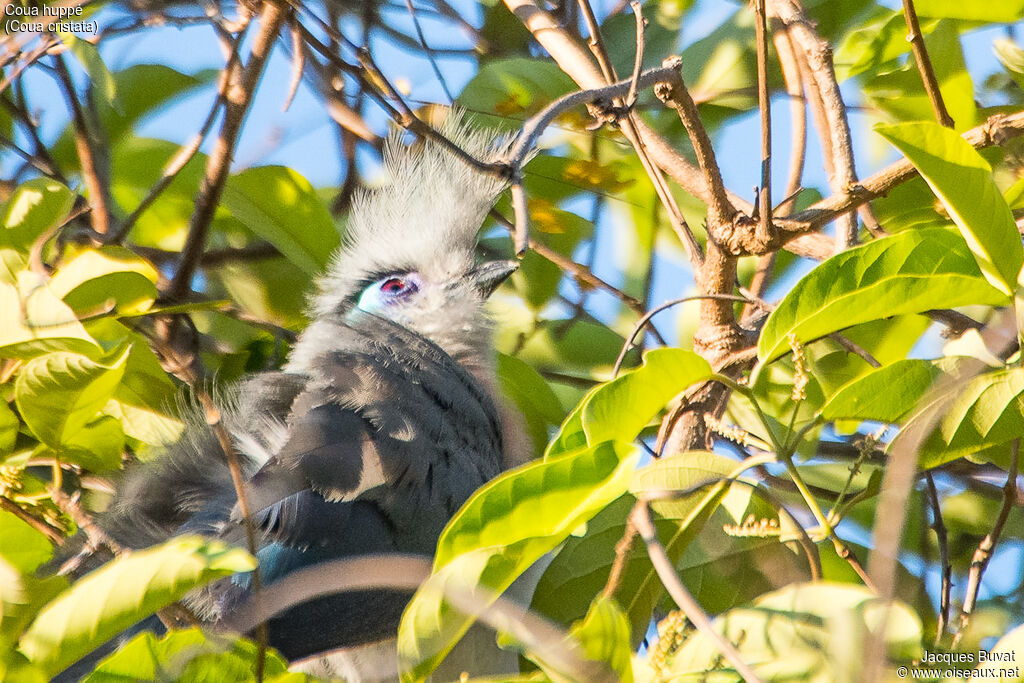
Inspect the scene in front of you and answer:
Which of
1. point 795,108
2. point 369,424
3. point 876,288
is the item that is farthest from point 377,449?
point 795,108

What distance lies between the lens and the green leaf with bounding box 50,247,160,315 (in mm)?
1258

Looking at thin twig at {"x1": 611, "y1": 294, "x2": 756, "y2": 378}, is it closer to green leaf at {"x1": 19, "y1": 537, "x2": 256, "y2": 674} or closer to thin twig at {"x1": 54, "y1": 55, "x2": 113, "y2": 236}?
green leaf at {"x1": 19, "y1": 537, "x2": 256, "y2": 674}

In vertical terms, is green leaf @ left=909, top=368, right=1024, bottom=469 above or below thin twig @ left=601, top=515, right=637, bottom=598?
above

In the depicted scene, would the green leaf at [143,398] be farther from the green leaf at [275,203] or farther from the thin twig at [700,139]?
the thin twig at [700,139]

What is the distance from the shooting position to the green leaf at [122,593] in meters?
0.78

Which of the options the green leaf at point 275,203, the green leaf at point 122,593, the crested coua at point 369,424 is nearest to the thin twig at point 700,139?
the crested coua at point 369,424

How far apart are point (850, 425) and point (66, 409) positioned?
1.26m

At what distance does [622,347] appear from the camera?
1.74 meters

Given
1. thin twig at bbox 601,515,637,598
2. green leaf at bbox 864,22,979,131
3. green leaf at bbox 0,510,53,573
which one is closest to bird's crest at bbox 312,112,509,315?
green leaf at bbox 864,22,979,131

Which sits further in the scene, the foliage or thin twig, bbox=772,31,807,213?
thin twig, bbox=772,31,807,213

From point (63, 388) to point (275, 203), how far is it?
64cm

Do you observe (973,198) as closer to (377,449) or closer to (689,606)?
(689,606)

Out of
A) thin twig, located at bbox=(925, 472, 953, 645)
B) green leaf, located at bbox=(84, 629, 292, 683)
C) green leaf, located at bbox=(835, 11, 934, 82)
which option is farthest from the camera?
green leaf, located at bbox=(835, 11, 934, 82)

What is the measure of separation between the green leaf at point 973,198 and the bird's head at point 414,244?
112 cm
